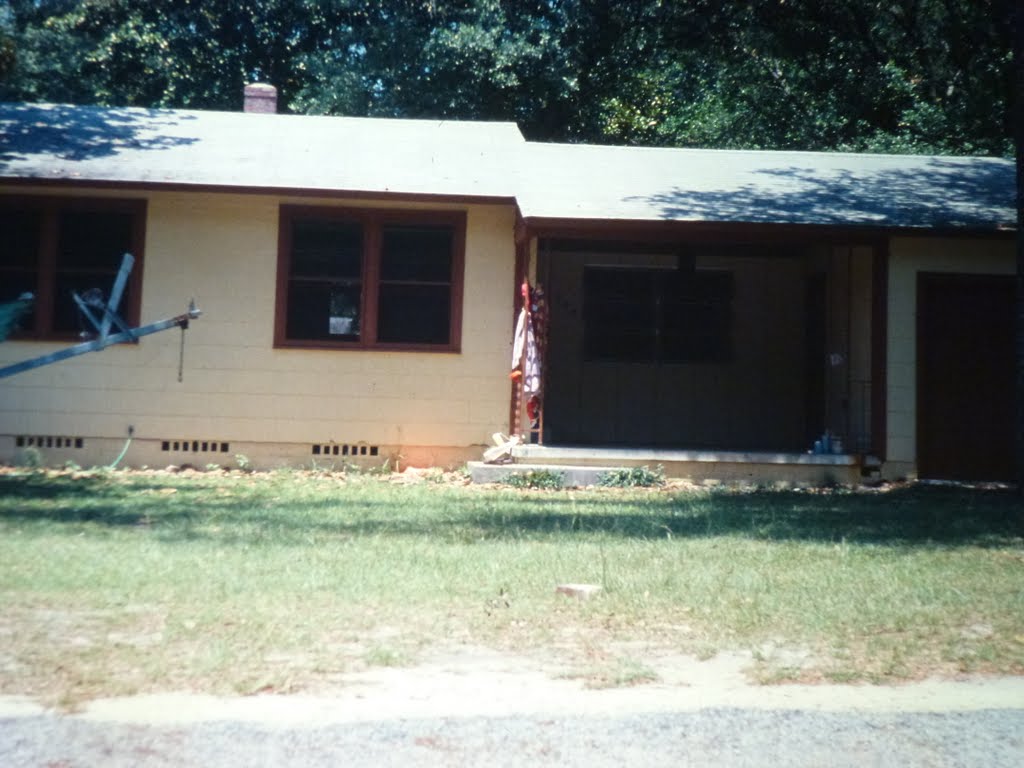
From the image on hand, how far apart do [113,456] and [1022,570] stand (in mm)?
10052

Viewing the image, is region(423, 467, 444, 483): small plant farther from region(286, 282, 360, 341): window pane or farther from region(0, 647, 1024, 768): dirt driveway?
region(0, 647, 1024, 768): dirt driveway

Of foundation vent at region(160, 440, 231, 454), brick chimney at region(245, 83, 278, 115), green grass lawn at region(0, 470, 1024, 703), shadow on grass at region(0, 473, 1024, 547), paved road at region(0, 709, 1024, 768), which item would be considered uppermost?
brick chimney at region(245, 83, 278, 115)

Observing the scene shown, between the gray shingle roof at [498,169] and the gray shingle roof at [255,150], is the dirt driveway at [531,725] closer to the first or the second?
the gray shingle roof at [498,169]

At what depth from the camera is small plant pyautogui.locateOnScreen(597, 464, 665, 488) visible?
12828 mm

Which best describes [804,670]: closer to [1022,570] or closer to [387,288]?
[1022,570]

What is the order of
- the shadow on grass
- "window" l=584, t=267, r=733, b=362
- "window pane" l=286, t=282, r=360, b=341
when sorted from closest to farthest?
1. the shadow on grass
2. "window pane" l=286, t=282, r=360, b=341
3. "window" l=584, t=267, r=733, b=362

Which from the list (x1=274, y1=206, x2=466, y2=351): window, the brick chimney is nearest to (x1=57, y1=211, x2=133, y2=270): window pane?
(x1=274, y1=206, x2=466, y2=351): window

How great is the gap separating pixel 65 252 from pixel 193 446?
2815mm

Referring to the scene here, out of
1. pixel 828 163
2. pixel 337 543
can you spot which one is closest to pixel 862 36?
pixel 828 163

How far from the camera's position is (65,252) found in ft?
44.9

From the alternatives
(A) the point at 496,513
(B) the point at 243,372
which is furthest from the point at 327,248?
(A) the point at 496,513

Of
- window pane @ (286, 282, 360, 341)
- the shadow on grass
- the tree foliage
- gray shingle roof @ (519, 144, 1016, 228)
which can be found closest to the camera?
the shadow on grass

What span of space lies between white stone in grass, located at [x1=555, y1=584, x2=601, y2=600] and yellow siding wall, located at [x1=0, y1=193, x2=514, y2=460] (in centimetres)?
698

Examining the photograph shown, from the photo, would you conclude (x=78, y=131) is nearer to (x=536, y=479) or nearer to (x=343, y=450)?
(x=343, y=450)
